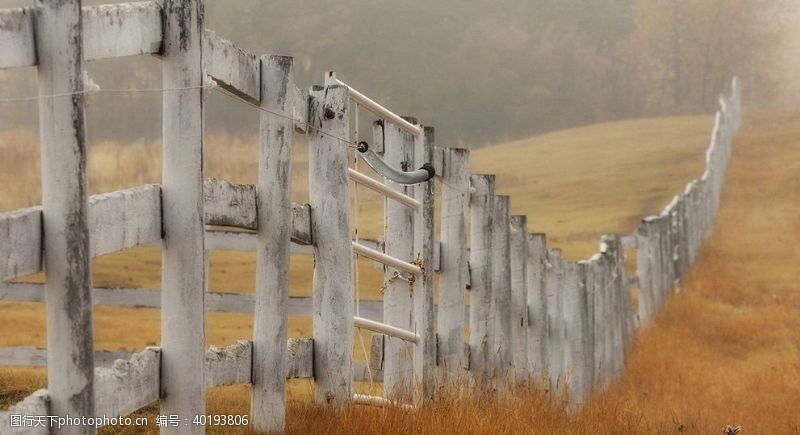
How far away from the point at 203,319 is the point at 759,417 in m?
6.09

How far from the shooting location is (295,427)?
6.17 m

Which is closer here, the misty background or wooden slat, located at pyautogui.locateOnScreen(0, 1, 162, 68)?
wooden slat, located at pyautogui.locateOnScreen(0, 1, 162, 68)

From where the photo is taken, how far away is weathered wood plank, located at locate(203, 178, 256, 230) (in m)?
5.48

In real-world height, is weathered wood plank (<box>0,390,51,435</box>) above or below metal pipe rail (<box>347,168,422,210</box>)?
below

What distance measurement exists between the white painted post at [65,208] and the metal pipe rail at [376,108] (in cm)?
266

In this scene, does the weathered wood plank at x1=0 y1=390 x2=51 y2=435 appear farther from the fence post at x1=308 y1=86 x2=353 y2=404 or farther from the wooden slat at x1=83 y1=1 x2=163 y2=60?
the fence post at x1=308 y1=86 x2=353 y2=404

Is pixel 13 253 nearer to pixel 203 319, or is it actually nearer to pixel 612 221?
pixel 203 319

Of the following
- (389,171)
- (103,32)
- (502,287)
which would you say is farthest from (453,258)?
(103,32)

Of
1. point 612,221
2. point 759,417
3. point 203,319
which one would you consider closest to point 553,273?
point 759,417

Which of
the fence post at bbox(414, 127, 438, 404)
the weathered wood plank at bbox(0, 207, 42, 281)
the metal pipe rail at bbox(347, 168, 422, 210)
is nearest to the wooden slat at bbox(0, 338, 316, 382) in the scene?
the weathered wood plank at bbox(0, 207, 42, 281)

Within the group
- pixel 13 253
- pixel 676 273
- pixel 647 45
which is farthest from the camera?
pixel 647 45

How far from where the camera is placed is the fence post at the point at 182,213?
16.4ft

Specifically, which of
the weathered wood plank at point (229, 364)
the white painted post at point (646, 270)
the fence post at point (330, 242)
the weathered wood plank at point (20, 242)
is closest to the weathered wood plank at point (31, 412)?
the weathered wood plank at point (20, 242)

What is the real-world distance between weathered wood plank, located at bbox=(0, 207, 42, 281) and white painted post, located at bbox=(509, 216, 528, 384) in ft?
20.4
